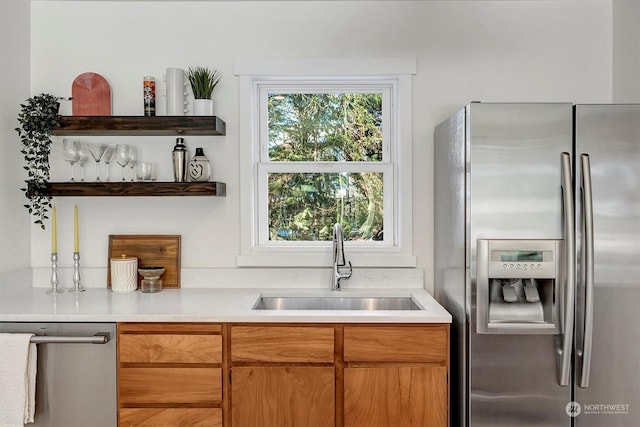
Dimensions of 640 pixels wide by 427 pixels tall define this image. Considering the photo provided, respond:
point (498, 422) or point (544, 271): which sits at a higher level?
point (544, 271)

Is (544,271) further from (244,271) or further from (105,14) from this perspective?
(105,14)

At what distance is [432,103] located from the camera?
278 cm

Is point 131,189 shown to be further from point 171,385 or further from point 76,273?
point 171,385

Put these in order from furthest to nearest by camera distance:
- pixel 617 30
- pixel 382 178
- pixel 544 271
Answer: pixel 382 178
pixel 617 30
pixel 544 271

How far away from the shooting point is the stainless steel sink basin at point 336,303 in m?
2.65

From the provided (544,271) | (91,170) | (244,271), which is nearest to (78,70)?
(91,170)

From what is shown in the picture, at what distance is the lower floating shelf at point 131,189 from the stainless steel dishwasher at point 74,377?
72 cm

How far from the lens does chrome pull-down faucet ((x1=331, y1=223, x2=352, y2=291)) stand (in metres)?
2.65

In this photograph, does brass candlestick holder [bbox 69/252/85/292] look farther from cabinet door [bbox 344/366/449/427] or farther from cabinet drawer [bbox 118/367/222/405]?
cabinet door [bbox 344/366/449/427]

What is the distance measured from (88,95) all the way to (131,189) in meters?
0.58

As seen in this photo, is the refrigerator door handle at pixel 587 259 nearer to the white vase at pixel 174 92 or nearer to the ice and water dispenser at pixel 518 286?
the ice and water dispenser at pixel 518 286

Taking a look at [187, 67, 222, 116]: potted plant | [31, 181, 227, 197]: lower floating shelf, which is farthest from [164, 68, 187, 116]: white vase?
[31, 181, 227, 197]: lower floating shelf

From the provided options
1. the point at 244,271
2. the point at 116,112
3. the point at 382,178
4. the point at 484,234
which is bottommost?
the point at 244,271

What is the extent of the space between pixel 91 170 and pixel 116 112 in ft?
1.16
